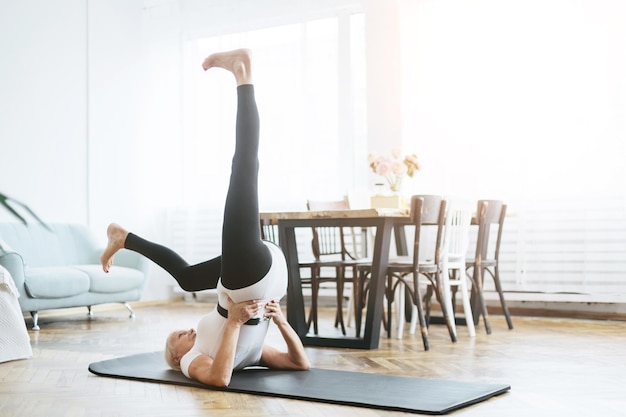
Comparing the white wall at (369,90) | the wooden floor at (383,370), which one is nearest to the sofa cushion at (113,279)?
the wooden floor at (383,370)

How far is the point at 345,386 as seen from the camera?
3164mm

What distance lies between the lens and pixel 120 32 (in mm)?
7645

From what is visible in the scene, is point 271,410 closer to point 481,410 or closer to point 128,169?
point 481,410

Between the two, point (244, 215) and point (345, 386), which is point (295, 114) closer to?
point (244, 215)

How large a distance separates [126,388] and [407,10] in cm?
463

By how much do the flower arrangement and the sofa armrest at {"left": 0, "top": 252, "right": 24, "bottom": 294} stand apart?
2.65 meters

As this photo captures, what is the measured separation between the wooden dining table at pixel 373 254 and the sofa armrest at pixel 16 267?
197cm

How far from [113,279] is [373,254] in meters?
2.74

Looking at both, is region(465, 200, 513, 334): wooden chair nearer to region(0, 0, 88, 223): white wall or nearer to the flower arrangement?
the flower arrangement

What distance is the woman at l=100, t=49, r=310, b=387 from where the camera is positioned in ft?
10.2

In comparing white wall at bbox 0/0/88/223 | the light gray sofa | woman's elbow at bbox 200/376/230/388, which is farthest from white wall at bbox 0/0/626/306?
woman's elbow at bbox 200/376/230/388

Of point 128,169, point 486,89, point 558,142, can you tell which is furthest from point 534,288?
point 128,169

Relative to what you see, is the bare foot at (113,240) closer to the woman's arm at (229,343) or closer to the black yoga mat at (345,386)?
the black yoga mat at (345,386)

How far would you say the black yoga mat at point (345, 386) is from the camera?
2.81 meters
